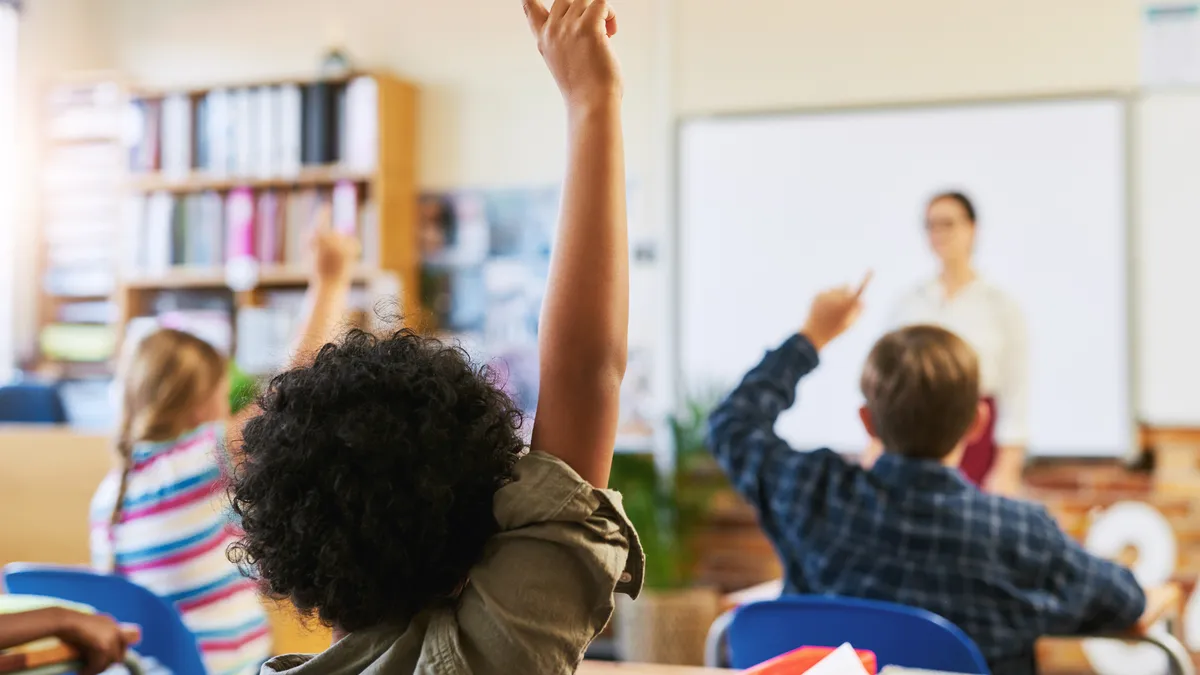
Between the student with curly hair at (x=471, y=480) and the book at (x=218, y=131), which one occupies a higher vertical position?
the book at (x=218, y=131)

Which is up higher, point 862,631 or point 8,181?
point 8,181

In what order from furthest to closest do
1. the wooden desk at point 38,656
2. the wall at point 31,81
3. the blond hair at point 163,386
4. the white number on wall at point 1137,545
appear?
the wall at point 31,81, the white number on wall at point 1137,545, the blond hair at point 163,386, the wooden desk at point 38,656

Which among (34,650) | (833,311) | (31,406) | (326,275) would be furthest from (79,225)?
(34,650)

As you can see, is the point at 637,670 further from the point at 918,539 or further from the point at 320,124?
the point at 320,124

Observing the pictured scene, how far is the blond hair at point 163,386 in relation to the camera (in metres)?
2.21

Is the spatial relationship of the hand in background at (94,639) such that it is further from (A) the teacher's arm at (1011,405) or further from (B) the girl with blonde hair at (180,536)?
(A) the teacher's arm at (1011,405)

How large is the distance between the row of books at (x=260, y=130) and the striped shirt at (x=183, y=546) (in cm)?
277

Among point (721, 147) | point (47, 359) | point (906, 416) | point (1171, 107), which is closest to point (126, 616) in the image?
point (906, 416)

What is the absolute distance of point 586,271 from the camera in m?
0.77

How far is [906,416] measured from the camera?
1.76 meters

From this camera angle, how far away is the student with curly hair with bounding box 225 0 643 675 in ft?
2.42

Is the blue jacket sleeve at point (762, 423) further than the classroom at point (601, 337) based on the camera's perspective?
Yes

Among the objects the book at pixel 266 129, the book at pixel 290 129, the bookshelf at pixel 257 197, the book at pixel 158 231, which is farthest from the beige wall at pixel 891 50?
the book at pixel 158 231

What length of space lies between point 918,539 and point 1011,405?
7.10ft
